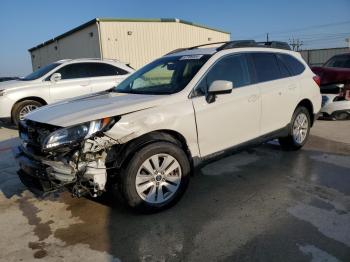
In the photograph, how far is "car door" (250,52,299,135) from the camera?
4957mm

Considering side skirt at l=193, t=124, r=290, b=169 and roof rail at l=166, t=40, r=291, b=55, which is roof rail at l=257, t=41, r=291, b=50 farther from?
side skirt at l=193, t=124, r=290, b=169

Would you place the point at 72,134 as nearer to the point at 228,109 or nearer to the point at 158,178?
the point at 158,178

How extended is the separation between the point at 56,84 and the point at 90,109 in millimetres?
5979

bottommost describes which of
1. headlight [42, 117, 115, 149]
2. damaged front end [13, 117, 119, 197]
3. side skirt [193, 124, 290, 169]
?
side skirt [193, 124, 290, 169]

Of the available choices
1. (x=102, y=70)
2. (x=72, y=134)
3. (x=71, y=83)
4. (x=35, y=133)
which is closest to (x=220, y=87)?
(x=72, y=134)

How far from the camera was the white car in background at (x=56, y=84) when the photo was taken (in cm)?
874

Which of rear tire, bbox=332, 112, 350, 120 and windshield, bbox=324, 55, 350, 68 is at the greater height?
windshield, bbox=324, 55, 350, 68

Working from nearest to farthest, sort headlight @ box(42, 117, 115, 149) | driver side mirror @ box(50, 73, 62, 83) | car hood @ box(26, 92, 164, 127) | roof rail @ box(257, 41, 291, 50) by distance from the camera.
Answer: headlight @ box(42, 117, 115, 149) < car hood @ box(26, 92, 164, 127) < roof rail @ box(257, 41, 291, 50) < driver side mirror @ box(50, 73, 62, 83)

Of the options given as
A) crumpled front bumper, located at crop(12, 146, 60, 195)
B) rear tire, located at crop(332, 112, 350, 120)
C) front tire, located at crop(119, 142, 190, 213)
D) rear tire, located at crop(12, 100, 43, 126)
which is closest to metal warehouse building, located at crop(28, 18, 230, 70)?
rear tire, located at crop(12, 100, 43, 126)

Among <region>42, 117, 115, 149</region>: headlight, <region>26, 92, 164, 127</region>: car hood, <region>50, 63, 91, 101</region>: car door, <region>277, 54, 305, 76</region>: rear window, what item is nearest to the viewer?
<region>42, 117, 115, 149</region>: headlight

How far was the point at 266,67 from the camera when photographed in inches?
203

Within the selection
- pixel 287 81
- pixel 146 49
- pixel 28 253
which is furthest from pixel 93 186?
pixel 146 49

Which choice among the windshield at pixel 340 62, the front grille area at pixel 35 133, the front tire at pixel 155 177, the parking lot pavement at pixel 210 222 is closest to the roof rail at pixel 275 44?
the parking lot pavement at pixel 210 222

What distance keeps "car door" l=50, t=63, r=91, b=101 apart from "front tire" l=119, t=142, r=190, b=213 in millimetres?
6129
